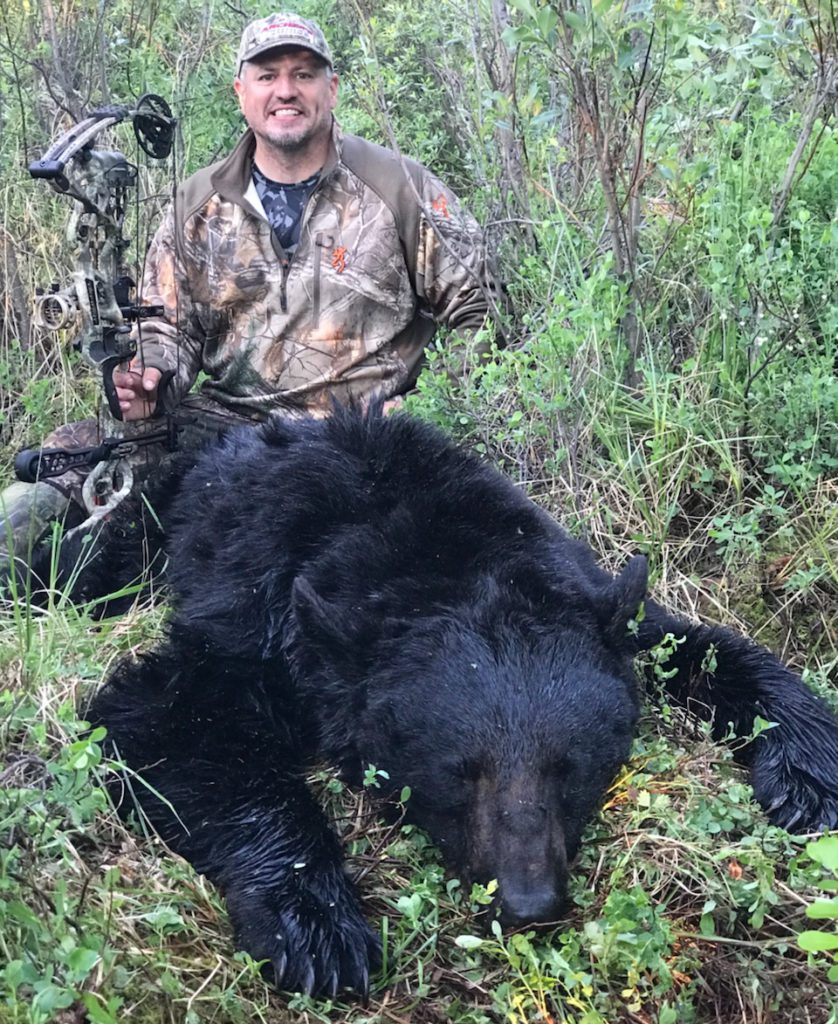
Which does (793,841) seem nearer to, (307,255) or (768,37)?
(768,37)

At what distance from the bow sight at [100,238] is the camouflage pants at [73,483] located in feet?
0.79

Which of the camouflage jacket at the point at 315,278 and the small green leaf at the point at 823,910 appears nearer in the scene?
the small green leaf at the point at 823,910

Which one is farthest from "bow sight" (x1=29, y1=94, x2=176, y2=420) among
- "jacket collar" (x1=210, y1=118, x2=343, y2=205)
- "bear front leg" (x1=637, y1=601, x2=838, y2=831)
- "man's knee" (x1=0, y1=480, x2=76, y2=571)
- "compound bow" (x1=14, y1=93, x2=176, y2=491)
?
"bear front leg" (x1=637, y1=601, x2=838, y2=831)

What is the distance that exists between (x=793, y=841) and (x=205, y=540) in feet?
6.00

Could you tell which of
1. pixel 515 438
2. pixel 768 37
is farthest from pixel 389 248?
pixel 768 37

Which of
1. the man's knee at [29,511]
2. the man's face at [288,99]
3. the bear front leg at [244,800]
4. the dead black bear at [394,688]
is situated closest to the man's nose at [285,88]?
the man's face at [288,99]

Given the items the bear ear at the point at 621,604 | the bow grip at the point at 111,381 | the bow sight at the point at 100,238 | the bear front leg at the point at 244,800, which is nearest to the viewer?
the bear front leg at the point at 244,800

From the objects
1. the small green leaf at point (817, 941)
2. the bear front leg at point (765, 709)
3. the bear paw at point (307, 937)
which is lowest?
the bear paw at point (307, 937)

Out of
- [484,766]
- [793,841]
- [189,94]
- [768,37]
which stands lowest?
[793,841]

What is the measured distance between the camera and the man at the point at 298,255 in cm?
486

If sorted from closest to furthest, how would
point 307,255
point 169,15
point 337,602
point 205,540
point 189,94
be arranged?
1. point 337,602
2. point 205,540
3. point 307,255
4. point 189,94
5. point 169,15

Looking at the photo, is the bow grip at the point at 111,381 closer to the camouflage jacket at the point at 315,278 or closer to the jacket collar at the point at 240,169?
the camouflage jacket at the point at 315,278

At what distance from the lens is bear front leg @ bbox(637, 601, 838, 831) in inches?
111

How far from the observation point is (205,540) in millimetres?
3412
